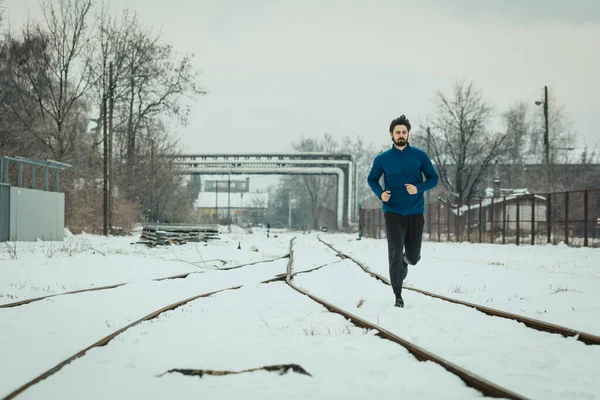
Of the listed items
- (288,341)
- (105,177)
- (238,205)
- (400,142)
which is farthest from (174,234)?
(238,205)

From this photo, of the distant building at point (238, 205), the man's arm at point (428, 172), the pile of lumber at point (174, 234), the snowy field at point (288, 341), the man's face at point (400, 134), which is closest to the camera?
the snowy field at point (288, 341)

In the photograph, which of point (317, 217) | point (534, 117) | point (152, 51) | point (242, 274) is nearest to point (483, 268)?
point (242, 274)

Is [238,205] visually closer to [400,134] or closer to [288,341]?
[400,134]

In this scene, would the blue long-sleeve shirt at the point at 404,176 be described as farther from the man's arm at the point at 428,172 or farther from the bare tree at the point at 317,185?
the bare tree at the point at 317,185

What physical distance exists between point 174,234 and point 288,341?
749 inches

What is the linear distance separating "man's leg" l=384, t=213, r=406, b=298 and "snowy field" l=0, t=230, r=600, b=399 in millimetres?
371

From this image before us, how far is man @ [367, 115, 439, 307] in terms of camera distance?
20.3 ft

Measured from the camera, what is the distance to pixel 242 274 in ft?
34.6

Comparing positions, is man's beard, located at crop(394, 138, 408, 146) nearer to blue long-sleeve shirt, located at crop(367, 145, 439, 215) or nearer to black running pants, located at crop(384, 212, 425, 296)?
blue long-sleeve shirt, located at crop(367, 145, 439, 215)

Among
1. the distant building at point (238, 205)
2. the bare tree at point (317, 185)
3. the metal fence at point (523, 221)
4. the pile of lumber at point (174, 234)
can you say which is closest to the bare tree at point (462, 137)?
the metal fence at point (523, 221)

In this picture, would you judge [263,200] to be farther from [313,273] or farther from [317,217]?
[313,273]

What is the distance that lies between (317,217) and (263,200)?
33.5m

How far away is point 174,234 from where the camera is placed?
22688 millimetres

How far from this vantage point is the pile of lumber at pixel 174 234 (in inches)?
819
